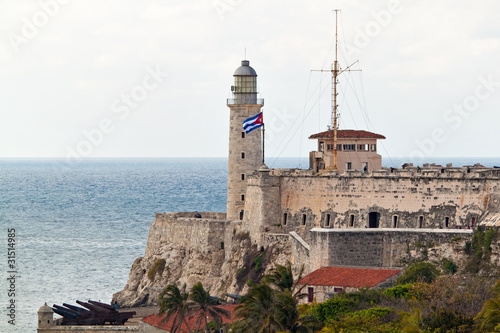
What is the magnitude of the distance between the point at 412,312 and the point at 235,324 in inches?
261

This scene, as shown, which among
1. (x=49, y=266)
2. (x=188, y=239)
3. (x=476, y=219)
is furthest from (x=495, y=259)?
(x=49, y=266)

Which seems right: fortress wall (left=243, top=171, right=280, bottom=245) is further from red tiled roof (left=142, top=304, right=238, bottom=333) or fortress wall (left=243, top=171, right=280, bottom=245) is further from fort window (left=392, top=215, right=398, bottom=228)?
red tiled roof (left=142, top=304, right=238, bottom=333)

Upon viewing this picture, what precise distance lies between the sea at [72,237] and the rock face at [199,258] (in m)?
4.84

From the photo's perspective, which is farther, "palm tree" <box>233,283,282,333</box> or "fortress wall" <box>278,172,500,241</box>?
"fortress wall" <box>278,172,500,241</box>

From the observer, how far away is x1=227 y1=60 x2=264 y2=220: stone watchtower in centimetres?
6231

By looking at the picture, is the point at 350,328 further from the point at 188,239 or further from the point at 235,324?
the point at 188,239

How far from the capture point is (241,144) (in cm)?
6238

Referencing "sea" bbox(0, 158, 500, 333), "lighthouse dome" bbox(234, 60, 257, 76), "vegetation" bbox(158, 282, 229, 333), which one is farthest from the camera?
"sea" bbox(0, 158, 500, 333)

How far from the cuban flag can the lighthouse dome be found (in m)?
3.28

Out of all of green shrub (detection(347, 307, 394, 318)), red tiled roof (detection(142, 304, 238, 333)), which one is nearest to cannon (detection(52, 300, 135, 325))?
red tiled roof (detection(142, 304, 238, 333))

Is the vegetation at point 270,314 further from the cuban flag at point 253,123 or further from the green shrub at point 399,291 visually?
the cuban flag at point 253,123

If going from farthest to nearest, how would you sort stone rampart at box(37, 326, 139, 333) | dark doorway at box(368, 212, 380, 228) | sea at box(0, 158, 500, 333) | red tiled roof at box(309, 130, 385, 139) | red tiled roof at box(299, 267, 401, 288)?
sea at box(0, 158, 500, 333) < red tiled roof at box(309, 130, 385, 139) < dark doorway at box(368, 212, 380, 228) < stone rampart at box(37, 326, 139, 333) < red tiled roof at box(299, 267, 401, 288)

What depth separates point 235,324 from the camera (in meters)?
38.1

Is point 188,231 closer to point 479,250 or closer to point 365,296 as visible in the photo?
point 479,250
